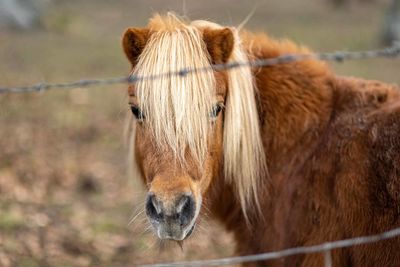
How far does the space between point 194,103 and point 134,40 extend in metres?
0.59

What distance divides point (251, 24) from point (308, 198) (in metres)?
12.4

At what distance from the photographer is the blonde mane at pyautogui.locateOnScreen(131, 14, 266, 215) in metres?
3.80

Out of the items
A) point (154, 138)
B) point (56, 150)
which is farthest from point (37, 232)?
point (154, 138)

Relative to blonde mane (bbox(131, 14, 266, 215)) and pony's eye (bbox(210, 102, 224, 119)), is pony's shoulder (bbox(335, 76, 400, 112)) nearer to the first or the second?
blonde mane (bbox(131, 14, 266, 215))

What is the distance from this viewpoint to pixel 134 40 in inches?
162

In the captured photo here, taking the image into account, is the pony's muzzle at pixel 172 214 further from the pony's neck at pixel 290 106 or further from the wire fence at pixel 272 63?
the pony's neck at pixel 290 106

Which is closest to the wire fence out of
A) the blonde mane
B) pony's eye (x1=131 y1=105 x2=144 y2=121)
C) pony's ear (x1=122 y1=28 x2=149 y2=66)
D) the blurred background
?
the blonde mane

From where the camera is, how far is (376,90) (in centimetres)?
442

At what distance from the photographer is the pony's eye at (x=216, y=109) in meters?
3.96

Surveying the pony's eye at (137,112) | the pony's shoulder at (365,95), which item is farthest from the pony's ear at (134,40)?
the pony's shoulder at (365,95)

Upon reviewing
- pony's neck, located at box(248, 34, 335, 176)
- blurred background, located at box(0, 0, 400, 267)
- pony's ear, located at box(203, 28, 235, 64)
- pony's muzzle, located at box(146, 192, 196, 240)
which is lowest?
blurred background, located at box(0, 0, 400, 267)

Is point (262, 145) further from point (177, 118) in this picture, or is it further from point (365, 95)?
point (177, 118)

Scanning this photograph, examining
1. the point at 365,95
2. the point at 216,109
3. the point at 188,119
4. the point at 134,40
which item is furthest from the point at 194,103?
the point at 365,95

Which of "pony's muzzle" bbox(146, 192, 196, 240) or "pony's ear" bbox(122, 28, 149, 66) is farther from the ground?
"pony's ear" bbox(122, 28, 149, 66)
